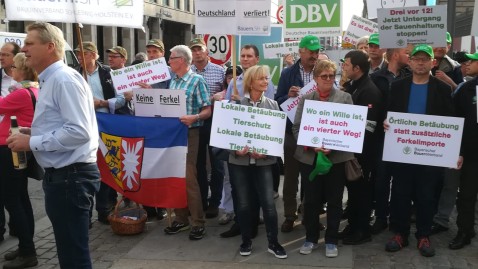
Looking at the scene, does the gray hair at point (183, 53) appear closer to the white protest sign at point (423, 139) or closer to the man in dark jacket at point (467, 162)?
the white protest sign at point (423, 139)

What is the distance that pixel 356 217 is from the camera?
5.30 meters

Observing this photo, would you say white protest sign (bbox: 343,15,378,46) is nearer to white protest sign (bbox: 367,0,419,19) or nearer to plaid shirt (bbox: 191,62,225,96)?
white protest sign (bbox: 367,0,419,19)

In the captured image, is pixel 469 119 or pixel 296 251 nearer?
pixel 469 119

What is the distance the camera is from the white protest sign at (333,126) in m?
4.66

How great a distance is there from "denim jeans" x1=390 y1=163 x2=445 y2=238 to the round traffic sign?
5.22 meters

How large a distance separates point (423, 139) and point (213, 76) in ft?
9.56

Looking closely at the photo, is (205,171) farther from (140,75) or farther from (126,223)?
(140,75)

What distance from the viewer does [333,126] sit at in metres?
4.71

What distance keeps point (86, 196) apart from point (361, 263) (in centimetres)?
267

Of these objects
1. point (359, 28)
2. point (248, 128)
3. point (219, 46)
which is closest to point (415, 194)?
point (248, 128)

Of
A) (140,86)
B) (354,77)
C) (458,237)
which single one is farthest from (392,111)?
(140,86)

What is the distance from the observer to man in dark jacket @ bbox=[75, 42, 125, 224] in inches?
238

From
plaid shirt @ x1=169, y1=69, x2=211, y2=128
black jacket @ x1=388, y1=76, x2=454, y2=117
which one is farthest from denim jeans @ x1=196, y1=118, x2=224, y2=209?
black jacket @ x1=388, y1=76, x2=454, y2=117

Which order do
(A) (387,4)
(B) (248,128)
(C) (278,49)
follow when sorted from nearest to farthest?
(B) (248,128)
(A) (387,4)
(C) (278,49)
